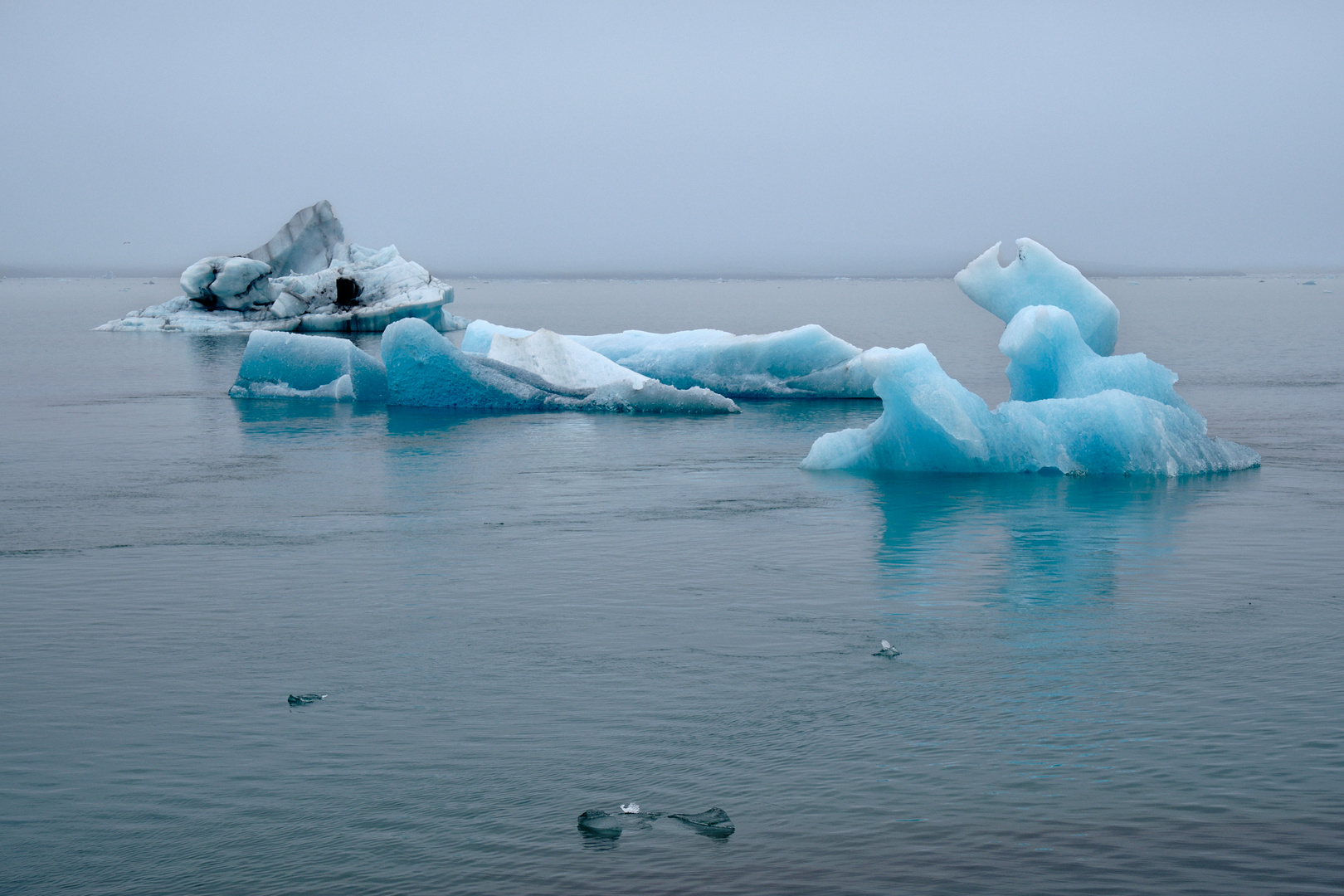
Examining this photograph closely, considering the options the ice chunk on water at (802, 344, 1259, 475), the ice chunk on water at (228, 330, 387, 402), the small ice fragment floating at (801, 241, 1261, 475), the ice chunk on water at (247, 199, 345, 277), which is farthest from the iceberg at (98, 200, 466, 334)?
the ice chunk on water at (802, 344, 1259, 475)

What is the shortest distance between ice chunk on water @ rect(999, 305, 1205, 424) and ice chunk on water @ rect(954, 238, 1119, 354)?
2.48 feet

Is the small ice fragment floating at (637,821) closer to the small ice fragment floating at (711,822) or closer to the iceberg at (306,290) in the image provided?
the small ice fragment floating at (711,822)

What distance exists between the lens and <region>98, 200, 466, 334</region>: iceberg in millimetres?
34562

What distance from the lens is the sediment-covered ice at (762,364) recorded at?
20.0 m

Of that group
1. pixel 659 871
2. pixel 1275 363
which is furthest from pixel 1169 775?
pixel 1275 363

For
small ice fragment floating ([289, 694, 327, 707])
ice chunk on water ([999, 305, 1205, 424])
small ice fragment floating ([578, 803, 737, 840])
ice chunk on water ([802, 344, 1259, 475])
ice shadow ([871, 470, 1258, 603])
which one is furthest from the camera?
ice chunk on water ([999, 305, 1205, 424])

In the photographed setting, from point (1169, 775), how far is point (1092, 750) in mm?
366

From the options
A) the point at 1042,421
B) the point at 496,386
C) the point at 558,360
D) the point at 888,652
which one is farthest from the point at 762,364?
the point at 888,652

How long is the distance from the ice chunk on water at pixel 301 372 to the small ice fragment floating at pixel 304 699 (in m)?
14.3

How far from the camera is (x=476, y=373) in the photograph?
1920 cm

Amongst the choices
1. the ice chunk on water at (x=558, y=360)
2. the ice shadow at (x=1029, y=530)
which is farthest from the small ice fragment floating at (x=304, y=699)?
the ice chunk on water at (x=558, y=360)

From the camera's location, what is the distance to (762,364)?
20156mm

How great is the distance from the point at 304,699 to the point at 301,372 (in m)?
15.3

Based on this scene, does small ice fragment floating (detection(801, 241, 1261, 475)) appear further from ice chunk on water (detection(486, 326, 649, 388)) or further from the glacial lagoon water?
ice chunk on water (detection(486, 326, 649, 388))
